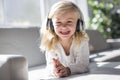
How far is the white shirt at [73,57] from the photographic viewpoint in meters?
1.79

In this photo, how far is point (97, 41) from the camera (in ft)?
12.4

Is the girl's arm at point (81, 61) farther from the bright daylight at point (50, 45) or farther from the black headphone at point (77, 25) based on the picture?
the black headphone at point (77, 25)

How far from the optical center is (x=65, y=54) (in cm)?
182

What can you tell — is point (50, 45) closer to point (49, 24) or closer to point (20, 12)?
point (49, 24)

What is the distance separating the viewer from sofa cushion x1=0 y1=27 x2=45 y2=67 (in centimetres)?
233

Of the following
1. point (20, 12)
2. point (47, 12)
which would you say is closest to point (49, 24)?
point (20, 12)

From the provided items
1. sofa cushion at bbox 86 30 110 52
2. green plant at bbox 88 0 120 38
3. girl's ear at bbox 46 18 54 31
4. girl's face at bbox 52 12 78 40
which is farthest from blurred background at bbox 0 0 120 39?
girl's face at bbox 52 12 78 40

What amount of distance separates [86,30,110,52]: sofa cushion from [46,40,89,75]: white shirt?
5.91 feet

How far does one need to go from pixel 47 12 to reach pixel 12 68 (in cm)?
234

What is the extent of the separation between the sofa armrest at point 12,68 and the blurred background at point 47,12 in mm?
1619

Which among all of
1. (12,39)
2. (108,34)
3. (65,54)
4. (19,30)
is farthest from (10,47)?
(108,34)

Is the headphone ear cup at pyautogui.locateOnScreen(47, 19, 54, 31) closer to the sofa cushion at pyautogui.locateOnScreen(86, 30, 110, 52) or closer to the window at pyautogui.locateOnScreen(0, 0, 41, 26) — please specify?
the window at pyautogui.locateOnScreen(0, 0, 41, 26)

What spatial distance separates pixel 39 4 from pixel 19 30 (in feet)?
4.36

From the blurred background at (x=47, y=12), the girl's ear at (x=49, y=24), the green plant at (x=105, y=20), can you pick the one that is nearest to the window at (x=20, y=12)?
the blurred background at (x=47, y=12)
